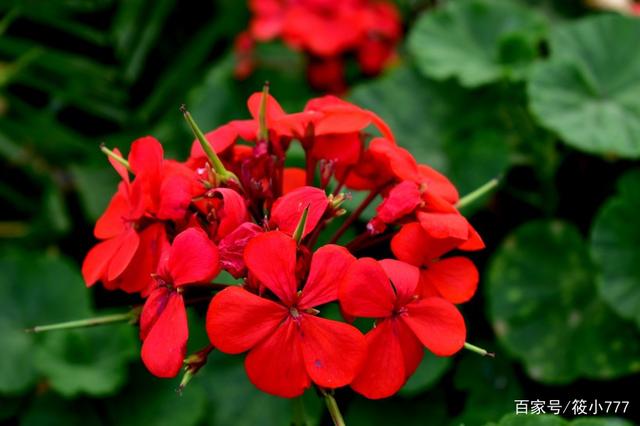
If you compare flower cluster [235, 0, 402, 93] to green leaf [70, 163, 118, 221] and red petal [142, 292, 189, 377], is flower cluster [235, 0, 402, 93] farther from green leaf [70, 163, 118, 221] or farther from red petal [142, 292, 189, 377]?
red petal [142, 292, 189, 377]

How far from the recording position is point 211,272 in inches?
40.8

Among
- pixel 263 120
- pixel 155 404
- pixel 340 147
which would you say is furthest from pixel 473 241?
pixel 155 404

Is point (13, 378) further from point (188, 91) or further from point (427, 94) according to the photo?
point (427, 94)

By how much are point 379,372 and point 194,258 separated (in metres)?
0.29

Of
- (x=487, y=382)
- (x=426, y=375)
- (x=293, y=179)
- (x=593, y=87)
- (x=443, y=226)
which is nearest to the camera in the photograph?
(x=443, y=226)

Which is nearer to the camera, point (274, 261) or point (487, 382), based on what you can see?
point (274, 261)

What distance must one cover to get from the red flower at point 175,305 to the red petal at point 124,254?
78 mm

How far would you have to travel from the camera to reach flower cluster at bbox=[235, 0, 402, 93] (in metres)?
2.45

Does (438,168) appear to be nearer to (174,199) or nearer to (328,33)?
(328,33)

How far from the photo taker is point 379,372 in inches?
41.4

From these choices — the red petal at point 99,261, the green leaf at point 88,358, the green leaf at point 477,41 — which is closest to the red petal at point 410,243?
the red petal at point 99,261

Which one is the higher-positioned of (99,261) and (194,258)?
(194,258)

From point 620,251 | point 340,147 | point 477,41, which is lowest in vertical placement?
point 620,251

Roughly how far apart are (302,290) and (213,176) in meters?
0.23
